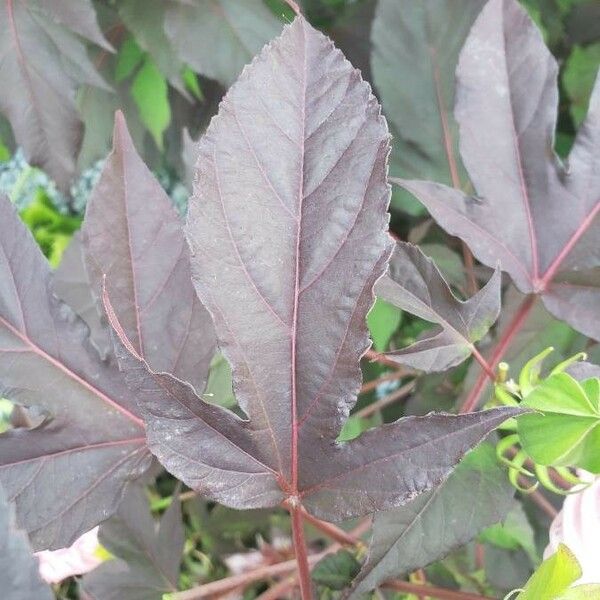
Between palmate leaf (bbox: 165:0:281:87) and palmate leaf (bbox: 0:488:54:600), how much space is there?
43cm

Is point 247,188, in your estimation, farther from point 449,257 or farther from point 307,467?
point 449,257

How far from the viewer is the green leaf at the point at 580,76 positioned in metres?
0.71

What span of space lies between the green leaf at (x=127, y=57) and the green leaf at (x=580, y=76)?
0.42m

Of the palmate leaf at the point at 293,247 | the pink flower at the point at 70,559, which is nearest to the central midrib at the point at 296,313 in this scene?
the palmate leaf at the point at 293,247

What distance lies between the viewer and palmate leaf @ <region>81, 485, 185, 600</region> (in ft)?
1.45

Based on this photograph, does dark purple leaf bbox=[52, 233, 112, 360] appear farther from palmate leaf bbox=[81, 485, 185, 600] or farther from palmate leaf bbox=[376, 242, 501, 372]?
palmate leaf bbox=[376, 242, 501, 372]

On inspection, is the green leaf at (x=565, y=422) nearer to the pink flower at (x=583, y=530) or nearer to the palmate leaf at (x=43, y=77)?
the pink flower at (x=583, y=530)

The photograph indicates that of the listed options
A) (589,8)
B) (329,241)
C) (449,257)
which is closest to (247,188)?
(329,241)

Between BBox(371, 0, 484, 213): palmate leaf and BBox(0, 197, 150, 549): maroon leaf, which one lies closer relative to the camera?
BBox(0, 197, 150, 549): maroon leaf

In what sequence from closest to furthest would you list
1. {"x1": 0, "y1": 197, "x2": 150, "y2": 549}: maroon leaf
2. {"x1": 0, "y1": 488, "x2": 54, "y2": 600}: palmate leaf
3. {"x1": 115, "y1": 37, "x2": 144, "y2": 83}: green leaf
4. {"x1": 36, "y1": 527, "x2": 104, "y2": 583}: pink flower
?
{"x1": 0, "y1": 488, "x2": 54, "y2": 600}: palmate leaf
{"x1": 0, "y1": 197, "x2": 150, "y2": 549}: maroon leaf
{"x1": 36, "y1": 527, "x2": 104, "y2": 583}: pink flower
{"x1": 115, "y1": 37, "x2": 144, "y2": 83}: green leaf

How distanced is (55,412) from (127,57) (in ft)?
1.45

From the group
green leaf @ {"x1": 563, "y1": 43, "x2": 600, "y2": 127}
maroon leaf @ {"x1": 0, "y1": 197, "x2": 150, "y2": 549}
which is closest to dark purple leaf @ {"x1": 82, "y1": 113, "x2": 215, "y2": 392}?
maroon leaf @ {"x1": 0, "y1": 197, "x2": 150, "y2": 549}

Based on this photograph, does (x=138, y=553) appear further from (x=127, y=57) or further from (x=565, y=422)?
(x=127, y=57)

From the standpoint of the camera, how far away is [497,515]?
32 cm
